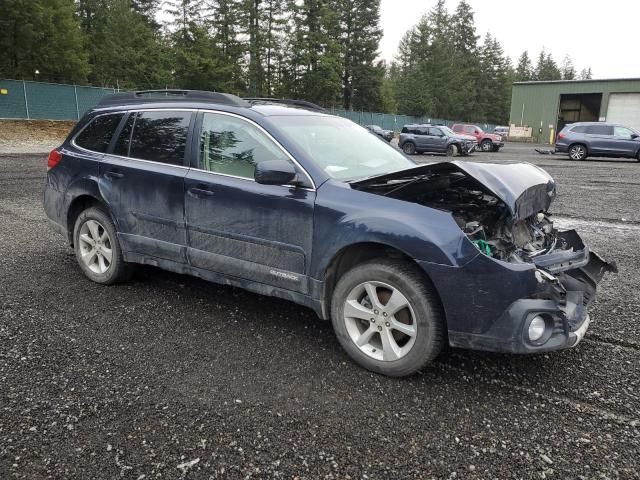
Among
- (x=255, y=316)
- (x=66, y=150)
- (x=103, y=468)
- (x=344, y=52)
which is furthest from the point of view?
(x=344, y=52)

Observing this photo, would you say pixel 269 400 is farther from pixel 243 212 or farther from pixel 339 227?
pixel 243 212

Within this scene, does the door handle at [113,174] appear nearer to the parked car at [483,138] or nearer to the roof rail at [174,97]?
the roof rail at [174,97]

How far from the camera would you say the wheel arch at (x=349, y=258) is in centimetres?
315

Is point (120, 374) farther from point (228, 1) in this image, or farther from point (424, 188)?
point (228, 1)

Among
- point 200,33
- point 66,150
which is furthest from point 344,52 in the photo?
point 66,150

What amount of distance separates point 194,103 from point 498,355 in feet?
10.2

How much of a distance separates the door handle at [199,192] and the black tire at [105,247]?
3.50 feet

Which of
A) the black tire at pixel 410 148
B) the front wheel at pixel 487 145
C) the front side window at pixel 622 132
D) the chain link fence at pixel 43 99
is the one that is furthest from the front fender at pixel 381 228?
the front wheel at pixel 487 145

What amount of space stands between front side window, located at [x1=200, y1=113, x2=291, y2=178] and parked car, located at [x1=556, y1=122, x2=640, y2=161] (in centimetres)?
2271

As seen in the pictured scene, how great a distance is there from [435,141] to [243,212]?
78.7 ft

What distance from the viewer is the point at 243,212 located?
3.64 m

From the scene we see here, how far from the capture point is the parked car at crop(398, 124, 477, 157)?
25.8m

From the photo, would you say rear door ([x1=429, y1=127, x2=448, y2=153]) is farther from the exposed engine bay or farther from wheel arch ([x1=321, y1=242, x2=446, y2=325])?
wheel arch ([x1=321, y1=242, x2=446, y2=325])

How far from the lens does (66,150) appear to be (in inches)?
195
